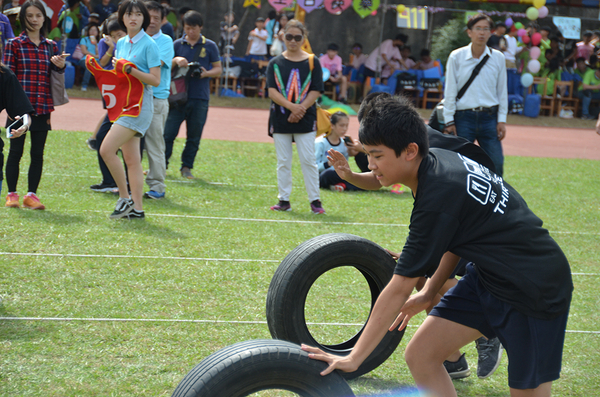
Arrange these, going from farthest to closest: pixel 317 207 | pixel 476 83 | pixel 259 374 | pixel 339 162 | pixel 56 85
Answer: pixel 317 207
pixel 476 83
pixel 56 85
pixel 339 162
pixel 259 374

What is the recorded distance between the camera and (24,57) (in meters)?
6.27

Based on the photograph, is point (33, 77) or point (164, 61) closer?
point (33, 77)

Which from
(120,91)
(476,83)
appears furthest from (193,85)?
(476,83)

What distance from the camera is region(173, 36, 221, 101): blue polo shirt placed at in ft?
27.5

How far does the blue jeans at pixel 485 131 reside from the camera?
6.86 m

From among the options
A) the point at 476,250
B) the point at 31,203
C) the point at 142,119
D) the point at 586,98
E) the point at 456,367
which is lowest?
the point at 456,367

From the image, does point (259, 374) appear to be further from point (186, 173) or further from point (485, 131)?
point (186, 173)

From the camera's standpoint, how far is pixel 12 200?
20.4ft

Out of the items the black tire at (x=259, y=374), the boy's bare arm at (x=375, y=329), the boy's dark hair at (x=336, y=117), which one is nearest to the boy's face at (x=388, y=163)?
the boy's bare arm at (x=375, y=329)

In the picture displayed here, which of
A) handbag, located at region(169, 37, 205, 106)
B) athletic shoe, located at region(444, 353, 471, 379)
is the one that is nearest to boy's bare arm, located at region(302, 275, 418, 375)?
athletic shoe, located at region(444, 353, 471, 379)

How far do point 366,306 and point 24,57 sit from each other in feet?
14.6

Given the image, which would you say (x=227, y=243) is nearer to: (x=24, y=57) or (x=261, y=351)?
(x=24, y=57)

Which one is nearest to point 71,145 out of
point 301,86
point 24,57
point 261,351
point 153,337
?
point 24,57

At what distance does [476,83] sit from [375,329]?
521cm
